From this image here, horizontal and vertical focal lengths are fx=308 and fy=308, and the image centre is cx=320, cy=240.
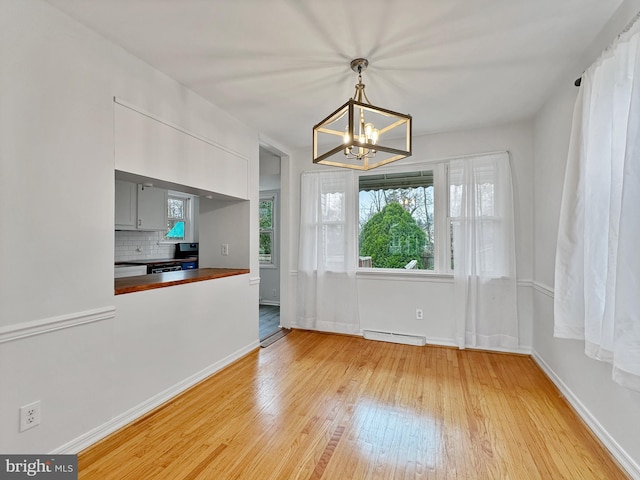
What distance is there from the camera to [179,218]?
5926 mm

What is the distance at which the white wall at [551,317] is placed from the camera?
1.68m

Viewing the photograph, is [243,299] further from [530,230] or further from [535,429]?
[530,230]

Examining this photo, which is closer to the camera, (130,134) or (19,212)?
(19,212)

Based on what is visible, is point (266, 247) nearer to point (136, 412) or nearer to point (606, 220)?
point (136, 412)

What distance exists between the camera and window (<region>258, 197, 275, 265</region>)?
250 inches

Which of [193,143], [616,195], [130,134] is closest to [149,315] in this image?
[130,134]

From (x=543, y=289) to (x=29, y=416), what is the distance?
12.8 feet

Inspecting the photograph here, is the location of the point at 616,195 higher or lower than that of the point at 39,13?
lower

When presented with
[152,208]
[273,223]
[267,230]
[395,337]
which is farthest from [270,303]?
[395,337]

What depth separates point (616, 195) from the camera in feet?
5.16

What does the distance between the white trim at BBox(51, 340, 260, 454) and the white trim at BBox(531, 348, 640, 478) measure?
2.90m

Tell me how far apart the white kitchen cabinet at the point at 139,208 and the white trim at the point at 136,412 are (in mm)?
2800

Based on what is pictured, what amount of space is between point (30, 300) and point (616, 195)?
10.1ft

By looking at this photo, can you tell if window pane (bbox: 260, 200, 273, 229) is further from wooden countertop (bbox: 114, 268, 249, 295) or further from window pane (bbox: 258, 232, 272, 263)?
wooden countertop (bbox: 114, 268, 249, 295)
